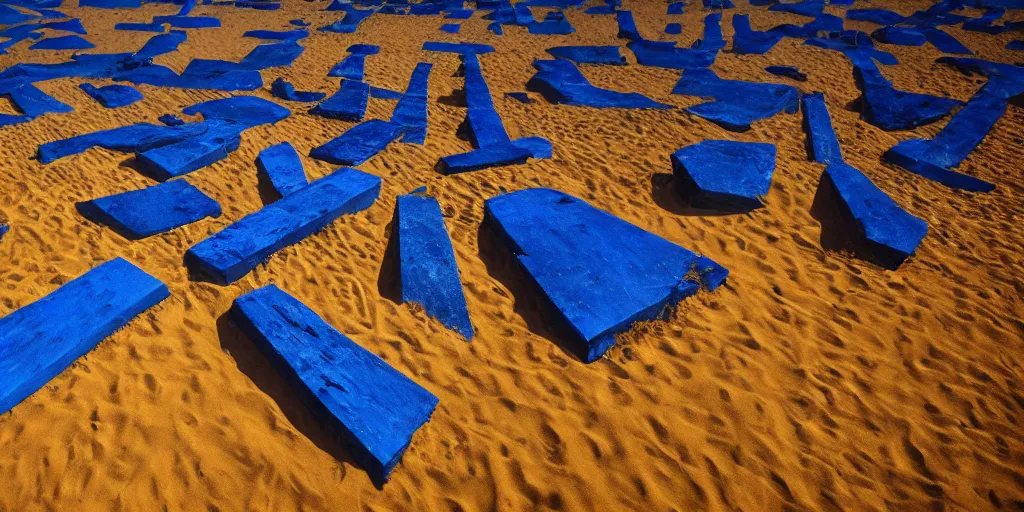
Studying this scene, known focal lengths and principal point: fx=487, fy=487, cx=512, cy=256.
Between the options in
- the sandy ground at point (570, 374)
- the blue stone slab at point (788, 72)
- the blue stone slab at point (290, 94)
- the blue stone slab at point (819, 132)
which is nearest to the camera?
the sandy ground at point (570, 374)

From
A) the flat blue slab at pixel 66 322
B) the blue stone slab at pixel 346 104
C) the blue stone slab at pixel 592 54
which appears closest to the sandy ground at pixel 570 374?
the flat blue slab at pixel 66 322

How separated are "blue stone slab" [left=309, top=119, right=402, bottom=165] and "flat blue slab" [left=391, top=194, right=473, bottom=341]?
1351mm

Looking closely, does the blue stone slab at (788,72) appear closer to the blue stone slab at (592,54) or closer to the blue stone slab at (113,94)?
the blue stone slab at (592,54)

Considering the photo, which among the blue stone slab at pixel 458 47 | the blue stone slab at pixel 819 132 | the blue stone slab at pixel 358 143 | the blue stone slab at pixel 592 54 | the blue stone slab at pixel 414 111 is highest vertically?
the blue stone slab at pixel 592 54

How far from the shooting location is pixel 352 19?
37.5 feet

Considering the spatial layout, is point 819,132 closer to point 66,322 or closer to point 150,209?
point 150,209

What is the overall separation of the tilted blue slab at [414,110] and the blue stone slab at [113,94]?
368 centimetres

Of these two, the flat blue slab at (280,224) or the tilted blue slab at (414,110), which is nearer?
the flat blue slab at (280,224)

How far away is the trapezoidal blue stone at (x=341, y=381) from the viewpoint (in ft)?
8.21

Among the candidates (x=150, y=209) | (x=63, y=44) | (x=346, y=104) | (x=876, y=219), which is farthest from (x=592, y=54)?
(x=63, y=44)

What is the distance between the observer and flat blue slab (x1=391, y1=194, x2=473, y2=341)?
343cm

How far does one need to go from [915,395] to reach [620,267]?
1.90 m

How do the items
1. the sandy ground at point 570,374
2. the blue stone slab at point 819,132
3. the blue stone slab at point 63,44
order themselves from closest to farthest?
the sandy ground at point 570,374 → the blue stone slab at point 819,132 → the blue stone slab at point 63,44

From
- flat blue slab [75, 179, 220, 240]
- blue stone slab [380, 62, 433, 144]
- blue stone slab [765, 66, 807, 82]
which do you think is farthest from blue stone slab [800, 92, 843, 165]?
flat blue slab [75, 179, 220, 240]
